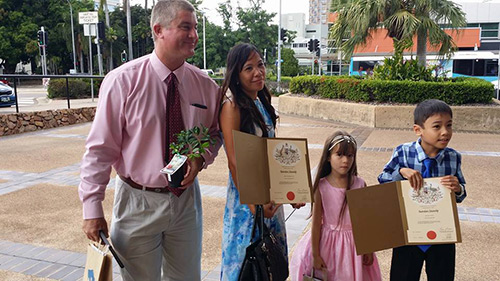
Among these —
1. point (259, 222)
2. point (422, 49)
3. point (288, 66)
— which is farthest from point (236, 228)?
point (288, 66)

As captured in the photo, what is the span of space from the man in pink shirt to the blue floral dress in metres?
0.33

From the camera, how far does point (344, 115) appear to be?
12422 millimetres

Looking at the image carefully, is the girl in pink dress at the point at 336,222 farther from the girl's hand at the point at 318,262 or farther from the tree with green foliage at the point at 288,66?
the tree with green foliage at the point at 288,66

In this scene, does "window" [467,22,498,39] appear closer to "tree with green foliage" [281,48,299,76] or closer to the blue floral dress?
"tree with green foliage" [281,48,299,76]

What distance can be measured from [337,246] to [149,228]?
114 centimetres

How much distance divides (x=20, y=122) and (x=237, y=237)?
960 centimetres

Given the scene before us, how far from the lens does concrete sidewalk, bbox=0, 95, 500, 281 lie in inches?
140

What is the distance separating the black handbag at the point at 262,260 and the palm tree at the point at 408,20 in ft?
38.5

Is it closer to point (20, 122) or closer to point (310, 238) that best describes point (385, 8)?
point (20, 122)

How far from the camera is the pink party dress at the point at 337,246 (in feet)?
8.56

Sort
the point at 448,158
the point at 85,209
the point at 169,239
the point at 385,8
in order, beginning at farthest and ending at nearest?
the point at 385,8 < the point at 448,158 < the point at 169,239 < the point at 85,209

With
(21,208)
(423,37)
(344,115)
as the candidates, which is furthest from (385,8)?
(21,208)

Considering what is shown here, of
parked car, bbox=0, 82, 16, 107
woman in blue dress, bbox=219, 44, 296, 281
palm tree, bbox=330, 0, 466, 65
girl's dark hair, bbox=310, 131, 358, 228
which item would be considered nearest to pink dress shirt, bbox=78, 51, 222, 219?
woman in blue dress, bbox=219, 44, 296, 281

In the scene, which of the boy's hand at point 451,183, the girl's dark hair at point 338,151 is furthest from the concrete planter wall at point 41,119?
the boy's hand at point 451,183
